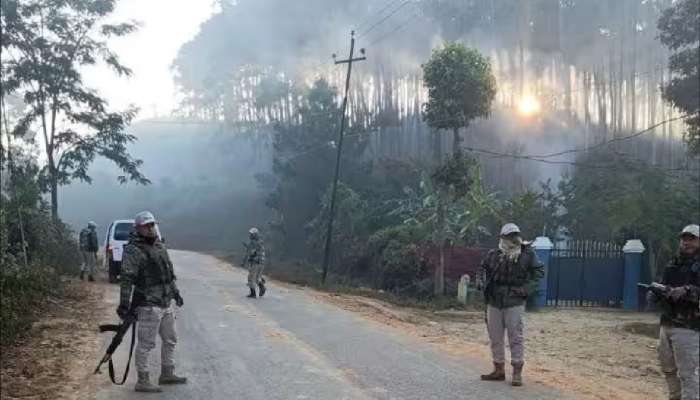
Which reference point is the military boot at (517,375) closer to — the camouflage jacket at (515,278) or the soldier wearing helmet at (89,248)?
the camouflage jacket at (515,278)

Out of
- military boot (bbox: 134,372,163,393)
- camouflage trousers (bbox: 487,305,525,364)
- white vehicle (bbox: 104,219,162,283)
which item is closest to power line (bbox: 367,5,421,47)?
white vehicle (bbox: 104,219,162,283)

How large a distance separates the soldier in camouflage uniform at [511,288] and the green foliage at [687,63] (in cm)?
1604

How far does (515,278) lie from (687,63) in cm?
1661

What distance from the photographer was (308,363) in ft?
28.4

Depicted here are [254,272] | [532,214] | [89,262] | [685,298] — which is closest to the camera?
[685,298]

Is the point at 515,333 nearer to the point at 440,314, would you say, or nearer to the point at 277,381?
the point at 277,381

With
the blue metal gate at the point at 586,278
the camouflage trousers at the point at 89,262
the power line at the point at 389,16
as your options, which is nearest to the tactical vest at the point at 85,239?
the camouflage trousers at the point at 89,262

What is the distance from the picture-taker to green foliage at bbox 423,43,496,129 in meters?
21.9

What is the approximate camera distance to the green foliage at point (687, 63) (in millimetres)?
21203

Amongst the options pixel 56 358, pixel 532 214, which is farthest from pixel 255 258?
pixel 532 214

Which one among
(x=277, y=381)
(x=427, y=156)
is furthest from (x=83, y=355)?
(x=427, y=156)

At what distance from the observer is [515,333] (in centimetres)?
764

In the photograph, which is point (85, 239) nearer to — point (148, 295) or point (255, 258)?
point (255, 258)

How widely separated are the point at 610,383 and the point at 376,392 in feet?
10.5
